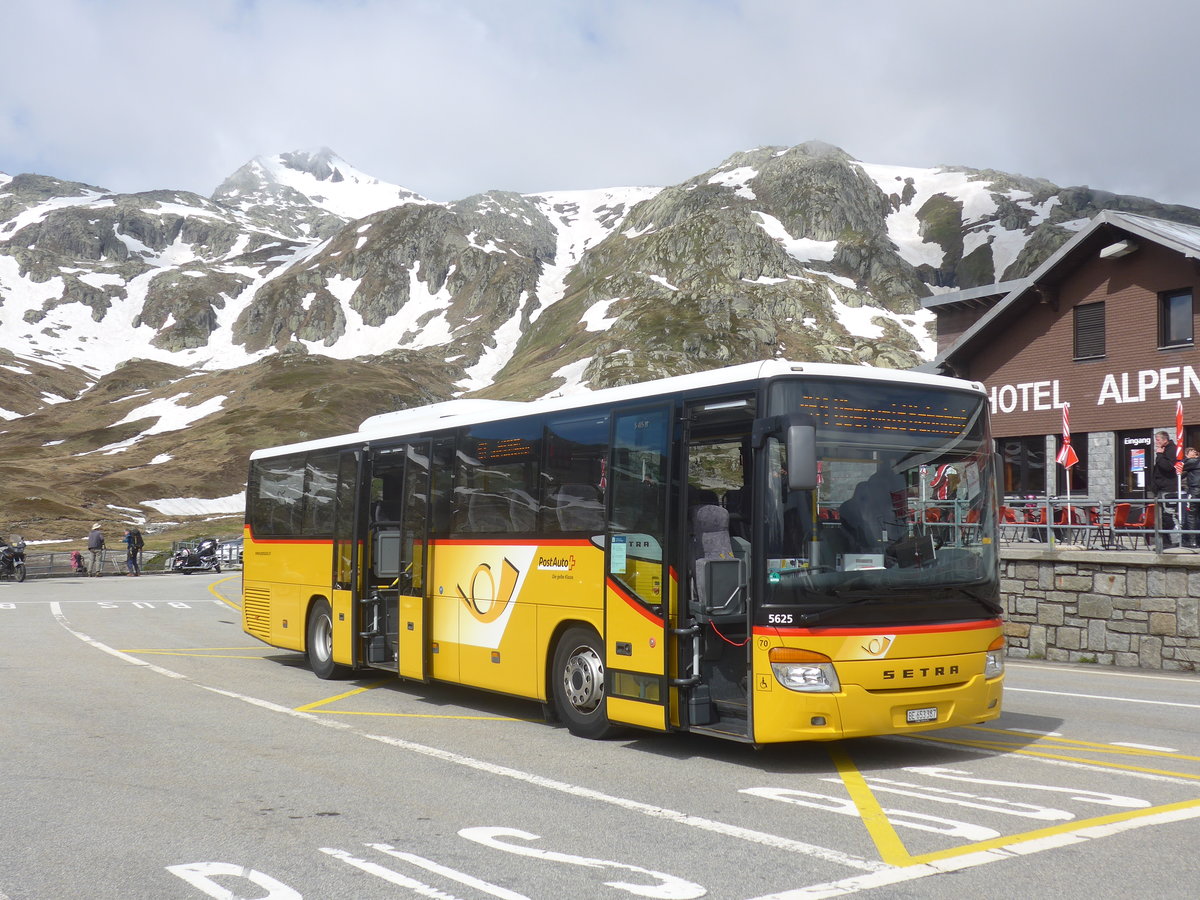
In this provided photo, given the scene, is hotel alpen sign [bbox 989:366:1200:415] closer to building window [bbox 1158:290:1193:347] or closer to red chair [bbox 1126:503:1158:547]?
building window [bbox 1158:290:1193:347]

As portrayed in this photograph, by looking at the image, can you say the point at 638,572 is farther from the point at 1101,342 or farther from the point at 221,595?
the point at 221,595

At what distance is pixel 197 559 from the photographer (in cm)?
5000

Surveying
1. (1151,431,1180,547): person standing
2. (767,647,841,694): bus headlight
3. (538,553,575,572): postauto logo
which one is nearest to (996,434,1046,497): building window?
(1151,431,1180,547): person standing

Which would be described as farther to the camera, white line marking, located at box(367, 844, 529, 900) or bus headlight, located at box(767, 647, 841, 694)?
bus headlight, located at box(767, 647, 841, 694)

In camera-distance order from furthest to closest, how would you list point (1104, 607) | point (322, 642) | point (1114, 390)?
point (1114, 390) < point (1104, 607) < point (322, 642)

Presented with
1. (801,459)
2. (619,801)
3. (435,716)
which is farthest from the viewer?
(435,716)

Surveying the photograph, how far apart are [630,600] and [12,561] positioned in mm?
35984

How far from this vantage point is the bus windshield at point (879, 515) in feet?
26.4

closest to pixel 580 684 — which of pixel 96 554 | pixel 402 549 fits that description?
pixel 402 549

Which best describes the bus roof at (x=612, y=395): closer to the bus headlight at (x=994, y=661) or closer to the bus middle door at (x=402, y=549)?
the bus middle door at (x=402, y=549)

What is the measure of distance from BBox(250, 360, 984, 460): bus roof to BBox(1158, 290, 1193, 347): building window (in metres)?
18.3

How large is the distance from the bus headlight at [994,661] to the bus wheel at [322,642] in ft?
26.0

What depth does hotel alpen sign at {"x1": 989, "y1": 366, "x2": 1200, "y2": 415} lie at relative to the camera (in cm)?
2448

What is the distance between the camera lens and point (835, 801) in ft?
24.0
